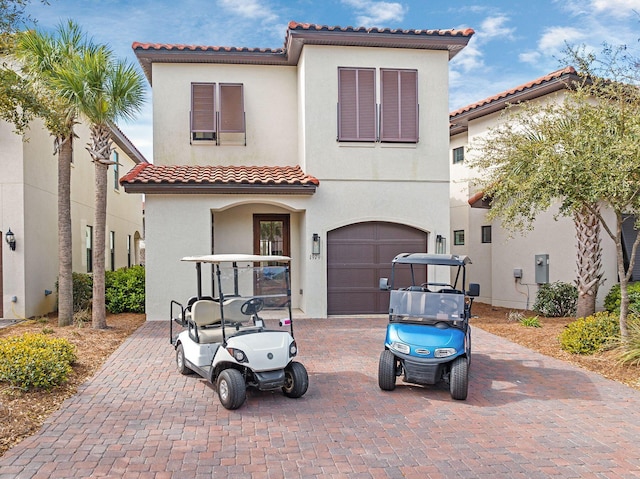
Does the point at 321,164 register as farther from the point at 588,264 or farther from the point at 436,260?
the point at 588,264

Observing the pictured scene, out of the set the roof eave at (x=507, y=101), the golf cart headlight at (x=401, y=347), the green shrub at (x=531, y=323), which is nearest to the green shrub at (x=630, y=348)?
the green shrub at (x=531, y=323)

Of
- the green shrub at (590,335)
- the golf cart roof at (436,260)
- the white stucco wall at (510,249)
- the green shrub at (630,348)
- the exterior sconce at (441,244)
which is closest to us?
the golf cart roof at (436,260)

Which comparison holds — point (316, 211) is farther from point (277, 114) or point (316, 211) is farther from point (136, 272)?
point (136, 272)

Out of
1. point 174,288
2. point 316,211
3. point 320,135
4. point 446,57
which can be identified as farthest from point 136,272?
point 446,57


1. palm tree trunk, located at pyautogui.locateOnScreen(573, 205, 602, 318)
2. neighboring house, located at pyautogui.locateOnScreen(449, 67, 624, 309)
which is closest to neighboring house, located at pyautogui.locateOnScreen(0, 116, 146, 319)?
neighboring house, located at pyautogui.locateOnScreen(449, 67, 624, 309)

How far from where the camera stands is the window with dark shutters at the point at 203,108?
13.9 m

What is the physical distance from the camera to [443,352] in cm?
644

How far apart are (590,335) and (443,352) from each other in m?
3.94

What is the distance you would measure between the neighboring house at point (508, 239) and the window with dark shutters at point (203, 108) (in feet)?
22.5

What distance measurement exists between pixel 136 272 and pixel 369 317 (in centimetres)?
667

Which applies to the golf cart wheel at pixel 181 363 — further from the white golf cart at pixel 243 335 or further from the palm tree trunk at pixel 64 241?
the palm tree trunk at pixel 64 241

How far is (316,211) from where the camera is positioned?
13000mm

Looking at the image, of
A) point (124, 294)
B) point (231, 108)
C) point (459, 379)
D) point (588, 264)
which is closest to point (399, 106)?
point (231, 108)

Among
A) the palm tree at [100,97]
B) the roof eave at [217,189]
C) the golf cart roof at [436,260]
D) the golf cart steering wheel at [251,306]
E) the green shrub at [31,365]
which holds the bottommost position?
the green shrub at [31,365]
